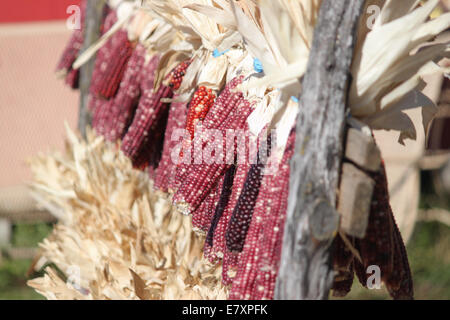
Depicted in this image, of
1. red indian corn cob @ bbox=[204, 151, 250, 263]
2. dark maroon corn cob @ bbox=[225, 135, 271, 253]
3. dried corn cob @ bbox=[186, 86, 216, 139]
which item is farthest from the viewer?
dried corn cob @ bbox=[186, 86, 216, 139]

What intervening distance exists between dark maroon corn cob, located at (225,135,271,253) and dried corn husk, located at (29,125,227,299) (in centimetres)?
53

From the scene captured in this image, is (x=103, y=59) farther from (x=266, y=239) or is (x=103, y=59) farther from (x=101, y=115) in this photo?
(x=266, y=239)

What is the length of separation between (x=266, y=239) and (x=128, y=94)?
1.89 m

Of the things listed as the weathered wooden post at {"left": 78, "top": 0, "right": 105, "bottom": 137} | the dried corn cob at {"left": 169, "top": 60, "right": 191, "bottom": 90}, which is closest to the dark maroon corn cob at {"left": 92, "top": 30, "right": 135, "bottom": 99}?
the weathered wooden post at {"left": 78, "top": 0, "right": 105, "bottom": 137}

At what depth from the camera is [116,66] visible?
3400 millimetres

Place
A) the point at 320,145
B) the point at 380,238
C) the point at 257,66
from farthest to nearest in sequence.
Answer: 1. the point at 257,66
2. the point at 380,238
3. the point at 320,145

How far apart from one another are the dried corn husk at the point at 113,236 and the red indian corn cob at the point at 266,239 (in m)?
0.61

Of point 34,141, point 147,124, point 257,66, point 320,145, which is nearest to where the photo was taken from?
point 320,145

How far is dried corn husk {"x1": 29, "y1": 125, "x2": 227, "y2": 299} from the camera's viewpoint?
242 centimetres

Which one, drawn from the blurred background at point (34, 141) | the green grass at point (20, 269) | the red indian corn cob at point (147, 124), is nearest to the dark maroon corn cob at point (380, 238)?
the red indian corn cob at point (147, 124)

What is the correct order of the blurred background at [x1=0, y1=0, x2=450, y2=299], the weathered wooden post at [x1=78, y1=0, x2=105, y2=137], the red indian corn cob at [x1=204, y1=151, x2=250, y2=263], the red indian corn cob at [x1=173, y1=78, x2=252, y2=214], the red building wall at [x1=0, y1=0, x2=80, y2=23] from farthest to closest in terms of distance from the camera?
the red building wall at [x1=0, y1=0, x2=80, y2=23], the blurred background at [x1=0, y1=0, x2=450, y2=299], the weathered wooden post at [x1=78, y1=0, x2=105, y2=137], the red indian corn cob at [x1=173, y1=78, x2=252, y2=214], the red indian corn cob at [x1=204, y1=151, x2=250, y2=263]

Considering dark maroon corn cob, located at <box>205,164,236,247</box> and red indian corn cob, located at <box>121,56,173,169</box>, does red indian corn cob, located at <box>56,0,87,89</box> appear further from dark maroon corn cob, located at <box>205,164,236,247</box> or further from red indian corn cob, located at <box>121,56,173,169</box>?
dark maroon corn cob, located at <box>205,164,236,247</box>

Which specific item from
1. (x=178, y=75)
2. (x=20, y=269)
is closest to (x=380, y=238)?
(x=178, y=75)
